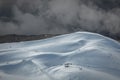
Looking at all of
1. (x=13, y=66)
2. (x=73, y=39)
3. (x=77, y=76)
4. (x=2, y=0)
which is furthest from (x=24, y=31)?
(x=77, y=76)

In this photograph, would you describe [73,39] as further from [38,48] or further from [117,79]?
[117,79]

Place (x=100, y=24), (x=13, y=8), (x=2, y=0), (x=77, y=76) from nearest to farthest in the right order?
(x=77, y=76) < (x=2, y=0) < (x=13, y=8) < (x=100, y=24)

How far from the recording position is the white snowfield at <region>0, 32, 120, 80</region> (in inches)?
64.0

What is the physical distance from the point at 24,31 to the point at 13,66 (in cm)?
379

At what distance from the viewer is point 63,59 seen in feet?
6.22

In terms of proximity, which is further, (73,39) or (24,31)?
(24,31)

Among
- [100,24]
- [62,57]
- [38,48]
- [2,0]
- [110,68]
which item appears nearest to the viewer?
[110,68]

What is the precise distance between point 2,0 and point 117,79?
13.2 ft

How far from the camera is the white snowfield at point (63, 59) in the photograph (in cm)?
162

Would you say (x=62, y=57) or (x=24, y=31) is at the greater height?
(x=62, y=57)

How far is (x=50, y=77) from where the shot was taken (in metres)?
1.61

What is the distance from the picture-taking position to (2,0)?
4.96 meters

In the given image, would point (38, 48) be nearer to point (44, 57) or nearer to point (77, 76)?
point (44, 57)

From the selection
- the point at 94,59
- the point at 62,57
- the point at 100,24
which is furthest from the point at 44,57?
the point at 100,24
